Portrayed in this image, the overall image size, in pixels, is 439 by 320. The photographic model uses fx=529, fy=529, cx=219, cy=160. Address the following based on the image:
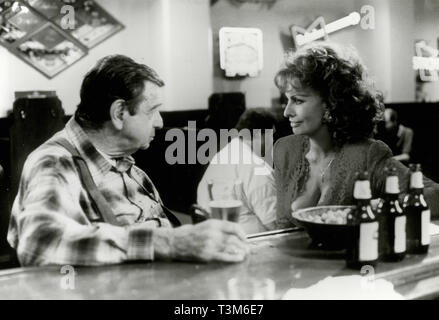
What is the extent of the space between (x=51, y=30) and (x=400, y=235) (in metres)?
1.36

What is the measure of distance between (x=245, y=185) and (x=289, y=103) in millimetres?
381

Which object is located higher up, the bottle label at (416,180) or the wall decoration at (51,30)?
the wall decoration at (51,30)

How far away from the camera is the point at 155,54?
2.01m

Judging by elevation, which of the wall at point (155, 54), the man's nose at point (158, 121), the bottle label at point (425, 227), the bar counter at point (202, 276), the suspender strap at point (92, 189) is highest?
the wall at point (155, 54)

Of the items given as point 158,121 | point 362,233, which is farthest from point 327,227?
point 158,121

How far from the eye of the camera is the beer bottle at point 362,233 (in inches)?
53.7

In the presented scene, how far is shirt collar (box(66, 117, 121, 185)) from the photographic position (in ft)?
5.50

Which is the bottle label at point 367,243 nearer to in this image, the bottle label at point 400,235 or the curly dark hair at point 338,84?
the bottle label at point 400,235

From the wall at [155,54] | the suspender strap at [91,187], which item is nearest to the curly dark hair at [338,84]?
the wall at [155,54]

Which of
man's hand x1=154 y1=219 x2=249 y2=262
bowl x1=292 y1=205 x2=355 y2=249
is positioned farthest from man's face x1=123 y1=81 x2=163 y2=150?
bowl x1=292 y1=205 x2=355 y2=249

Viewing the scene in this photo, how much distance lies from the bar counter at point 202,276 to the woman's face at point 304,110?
768 millimetres

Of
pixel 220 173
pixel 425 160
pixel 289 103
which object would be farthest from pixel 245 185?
pixel 425 160

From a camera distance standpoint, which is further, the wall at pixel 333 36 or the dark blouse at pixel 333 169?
the wall at pixel 333 36

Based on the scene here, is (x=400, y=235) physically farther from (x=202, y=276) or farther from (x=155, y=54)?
(x=155, y=54)
